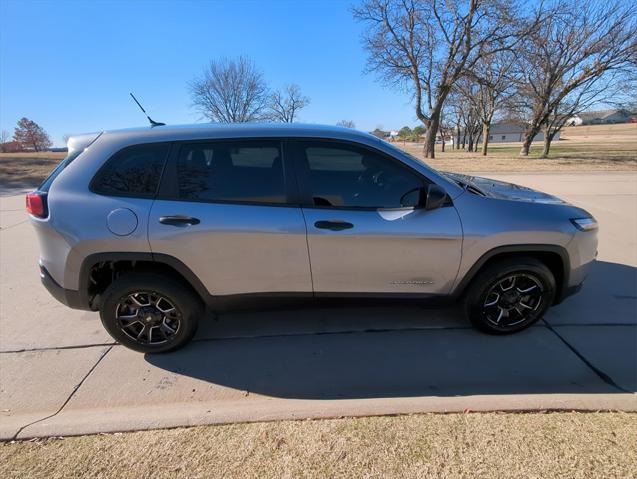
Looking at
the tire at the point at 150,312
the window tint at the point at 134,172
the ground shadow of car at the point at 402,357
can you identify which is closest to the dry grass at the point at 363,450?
the ground shadow of car at the point at 402,357

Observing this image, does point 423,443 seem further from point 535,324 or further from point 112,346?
point 112,346

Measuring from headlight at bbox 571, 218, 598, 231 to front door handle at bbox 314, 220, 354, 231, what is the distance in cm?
187

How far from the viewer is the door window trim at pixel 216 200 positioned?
8.76ft

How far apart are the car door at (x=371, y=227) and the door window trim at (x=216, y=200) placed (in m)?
0.07

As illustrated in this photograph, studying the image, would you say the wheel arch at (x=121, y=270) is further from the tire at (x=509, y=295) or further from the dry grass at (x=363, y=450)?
the tire at (x=509, y=295)

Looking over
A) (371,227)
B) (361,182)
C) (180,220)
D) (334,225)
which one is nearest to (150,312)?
(180,220)

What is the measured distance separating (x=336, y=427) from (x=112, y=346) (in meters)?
2.15

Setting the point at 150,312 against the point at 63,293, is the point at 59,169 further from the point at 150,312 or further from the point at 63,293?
the point at 150,312

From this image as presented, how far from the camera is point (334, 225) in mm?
2646

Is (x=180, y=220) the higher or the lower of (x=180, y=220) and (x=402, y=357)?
the higher

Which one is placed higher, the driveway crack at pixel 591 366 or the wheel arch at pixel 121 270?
the wheel arch at pixel 121 270

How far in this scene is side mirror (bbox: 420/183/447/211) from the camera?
264cm

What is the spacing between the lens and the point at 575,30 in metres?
22.8

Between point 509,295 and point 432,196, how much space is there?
3.75 feet
